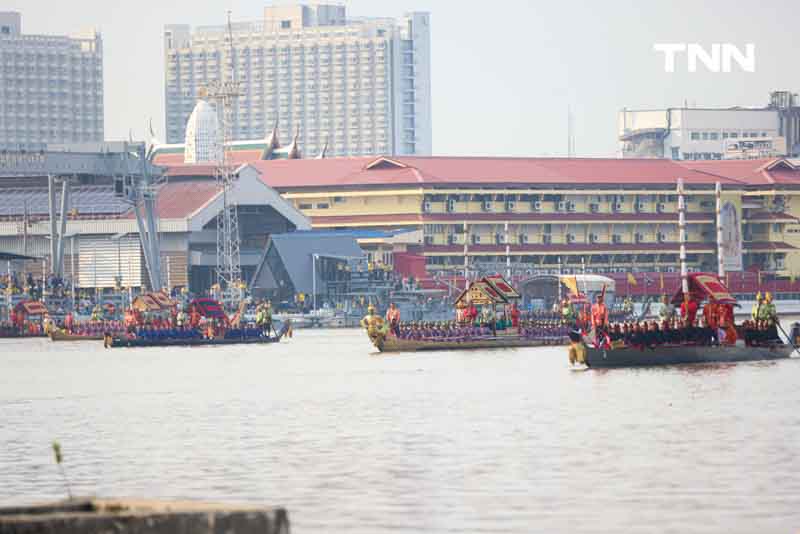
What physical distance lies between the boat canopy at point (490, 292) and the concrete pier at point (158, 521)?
282ft

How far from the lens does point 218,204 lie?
609ft

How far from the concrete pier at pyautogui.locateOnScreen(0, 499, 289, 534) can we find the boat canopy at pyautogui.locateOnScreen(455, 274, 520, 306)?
3379 inches

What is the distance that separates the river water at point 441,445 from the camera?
98.1 ft

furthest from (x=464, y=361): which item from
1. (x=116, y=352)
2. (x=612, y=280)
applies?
(x=612, y=280)

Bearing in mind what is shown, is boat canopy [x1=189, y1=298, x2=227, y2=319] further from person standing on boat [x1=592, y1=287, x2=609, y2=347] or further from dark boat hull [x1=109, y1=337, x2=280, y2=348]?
person standing on boat [x1=592, y1=287, x2=609, y2=347]

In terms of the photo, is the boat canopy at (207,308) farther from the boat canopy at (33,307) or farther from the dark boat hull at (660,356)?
the dark boat hull at (660,356)

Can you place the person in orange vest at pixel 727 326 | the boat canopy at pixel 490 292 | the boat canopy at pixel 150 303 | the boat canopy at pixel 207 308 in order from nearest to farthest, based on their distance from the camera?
the person in orange vest at pixel 727 326 → the boat canopy at pixel 490 292 → the boat canopy at pixel 207 308 → the boat canopy at pixel 150 303

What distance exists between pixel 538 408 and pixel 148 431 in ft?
35.8

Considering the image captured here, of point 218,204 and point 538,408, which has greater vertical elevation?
point 218,204

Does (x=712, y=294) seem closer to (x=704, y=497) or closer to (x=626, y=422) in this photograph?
(x=626, y=422)

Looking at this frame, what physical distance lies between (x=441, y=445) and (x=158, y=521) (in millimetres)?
23996

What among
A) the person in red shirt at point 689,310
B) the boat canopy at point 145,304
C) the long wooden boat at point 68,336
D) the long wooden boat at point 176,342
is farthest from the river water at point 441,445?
the long wooden boat at point 68,336

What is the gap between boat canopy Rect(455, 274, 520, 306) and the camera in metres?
104

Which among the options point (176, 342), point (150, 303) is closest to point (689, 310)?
point (176, 342)
